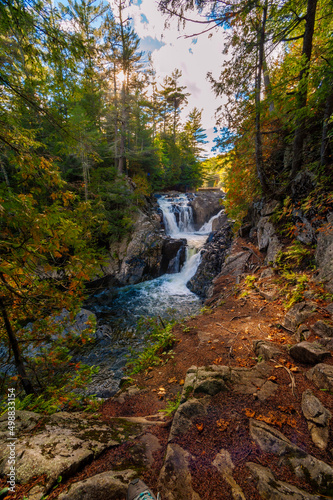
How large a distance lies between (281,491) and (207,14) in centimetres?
854

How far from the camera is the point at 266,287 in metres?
5.89

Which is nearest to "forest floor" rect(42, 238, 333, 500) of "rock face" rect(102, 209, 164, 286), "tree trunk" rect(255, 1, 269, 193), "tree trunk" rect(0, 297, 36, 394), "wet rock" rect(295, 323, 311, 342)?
"wet rock" rect(295, 323, 311, 342)

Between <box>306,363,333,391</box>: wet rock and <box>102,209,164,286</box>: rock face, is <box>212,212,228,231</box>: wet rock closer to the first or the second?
<box>102,209,164,286</box>: rock face

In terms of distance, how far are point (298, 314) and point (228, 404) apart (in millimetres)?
2644

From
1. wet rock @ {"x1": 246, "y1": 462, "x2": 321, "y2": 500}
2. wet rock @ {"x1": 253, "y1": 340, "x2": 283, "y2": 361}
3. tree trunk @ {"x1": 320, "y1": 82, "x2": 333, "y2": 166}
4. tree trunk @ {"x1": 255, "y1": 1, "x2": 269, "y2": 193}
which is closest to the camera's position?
wet rock @ {"x1": 246, "y1": 462, "x2": 321, "y2": 500}

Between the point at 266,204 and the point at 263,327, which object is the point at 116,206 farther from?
the point at 263,327

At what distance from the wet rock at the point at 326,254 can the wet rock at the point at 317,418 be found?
108 inches

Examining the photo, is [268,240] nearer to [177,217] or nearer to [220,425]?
[220,425]

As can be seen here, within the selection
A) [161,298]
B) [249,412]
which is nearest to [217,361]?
[249,412]

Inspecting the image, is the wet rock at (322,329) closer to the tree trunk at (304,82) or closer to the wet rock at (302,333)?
the wet rock at (302,333)

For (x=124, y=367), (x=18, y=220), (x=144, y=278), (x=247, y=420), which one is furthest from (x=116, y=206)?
(x=247, y=420)

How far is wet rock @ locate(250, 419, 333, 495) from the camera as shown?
1.42 m

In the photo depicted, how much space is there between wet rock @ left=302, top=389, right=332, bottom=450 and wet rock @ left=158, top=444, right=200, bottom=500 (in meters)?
1.25

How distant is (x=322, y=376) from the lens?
7.68ft
